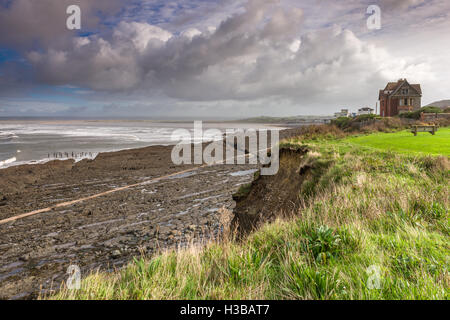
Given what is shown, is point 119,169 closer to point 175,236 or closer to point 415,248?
point 175,236

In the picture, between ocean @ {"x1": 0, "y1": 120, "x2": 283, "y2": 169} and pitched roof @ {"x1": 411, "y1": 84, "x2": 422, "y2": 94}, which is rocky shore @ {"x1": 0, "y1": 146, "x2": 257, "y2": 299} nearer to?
ocean @ {"x1": 0, "y1": 120, "x2": 283, "y2": 169}

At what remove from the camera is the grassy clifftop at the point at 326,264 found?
3.01m

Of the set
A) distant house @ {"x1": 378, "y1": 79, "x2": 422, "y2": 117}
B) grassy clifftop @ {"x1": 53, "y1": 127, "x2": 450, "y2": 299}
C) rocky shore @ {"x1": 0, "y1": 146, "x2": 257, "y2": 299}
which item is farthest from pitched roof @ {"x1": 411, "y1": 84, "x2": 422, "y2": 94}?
grassy clifftop @ {"x1": 53, "y1": 127, "x2": 450, "y2": 299}

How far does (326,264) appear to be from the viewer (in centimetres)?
361

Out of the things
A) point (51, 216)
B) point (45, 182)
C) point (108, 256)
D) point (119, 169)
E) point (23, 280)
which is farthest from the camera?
point (119, 169)

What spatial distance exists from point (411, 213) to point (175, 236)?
696 cm

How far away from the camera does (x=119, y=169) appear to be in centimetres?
2111

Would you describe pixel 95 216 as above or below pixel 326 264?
below

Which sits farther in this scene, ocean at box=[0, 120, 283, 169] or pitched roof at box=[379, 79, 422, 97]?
pitched roof at box=[379, 79, 422, 97]

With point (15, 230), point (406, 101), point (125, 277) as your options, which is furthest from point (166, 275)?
point (406, 101)

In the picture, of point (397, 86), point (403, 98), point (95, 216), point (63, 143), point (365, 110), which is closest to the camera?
point (95, 216)

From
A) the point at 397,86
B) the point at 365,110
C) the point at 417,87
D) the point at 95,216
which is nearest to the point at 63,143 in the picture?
the point at 95,216

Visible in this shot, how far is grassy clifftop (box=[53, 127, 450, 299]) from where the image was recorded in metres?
3.01

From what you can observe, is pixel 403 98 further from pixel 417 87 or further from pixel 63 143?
pixel 63 143
